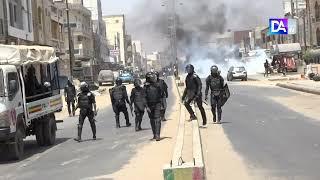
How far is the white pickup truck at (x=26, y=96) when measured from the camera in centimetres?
1434

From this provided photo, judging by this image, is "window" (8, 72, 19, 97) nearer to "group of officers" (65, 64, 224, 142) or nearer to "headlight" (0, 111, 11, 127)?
"headlight" (0, 111, 11, 127)

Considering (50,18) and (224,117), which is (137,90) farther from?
(50,18)

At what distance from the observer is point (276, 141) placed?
1446cm

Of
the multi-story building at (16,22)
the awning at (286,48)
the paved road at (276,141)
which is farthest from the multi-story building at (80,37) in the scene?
the paved road at (276,141)

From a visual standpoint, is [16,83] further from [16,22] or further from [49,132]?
[16,22]

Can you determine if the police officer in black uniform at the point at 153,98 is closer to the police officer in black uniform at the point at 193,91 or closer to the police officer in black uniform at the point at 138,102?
the police officer in black uniform at the point at 193,91

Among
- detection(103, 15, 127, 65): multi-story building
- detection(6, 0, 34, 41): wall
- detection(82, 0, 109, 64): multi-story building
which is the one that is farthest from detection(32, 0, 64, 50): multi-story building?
detection(103, 15, 127, 65): multi-story building

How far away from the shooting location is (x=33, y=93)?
1739cm

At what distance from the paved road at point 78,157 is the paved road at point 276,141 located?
8.16 feet

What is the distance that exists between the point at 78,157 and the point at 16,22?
1419 inches

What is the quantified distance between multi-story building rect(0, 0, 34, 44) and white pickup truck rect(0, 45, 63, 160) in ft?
77.6

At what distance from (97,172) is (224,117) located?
11.0 metres

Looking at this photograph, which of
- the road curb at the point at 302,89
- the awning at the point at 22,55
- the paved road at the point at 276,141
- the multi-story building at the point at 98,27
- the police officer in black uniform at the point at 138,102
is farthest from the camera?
the multi-story building at the point at 98,27

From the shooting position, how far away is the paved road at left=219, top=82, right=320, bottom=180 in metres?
10.7
